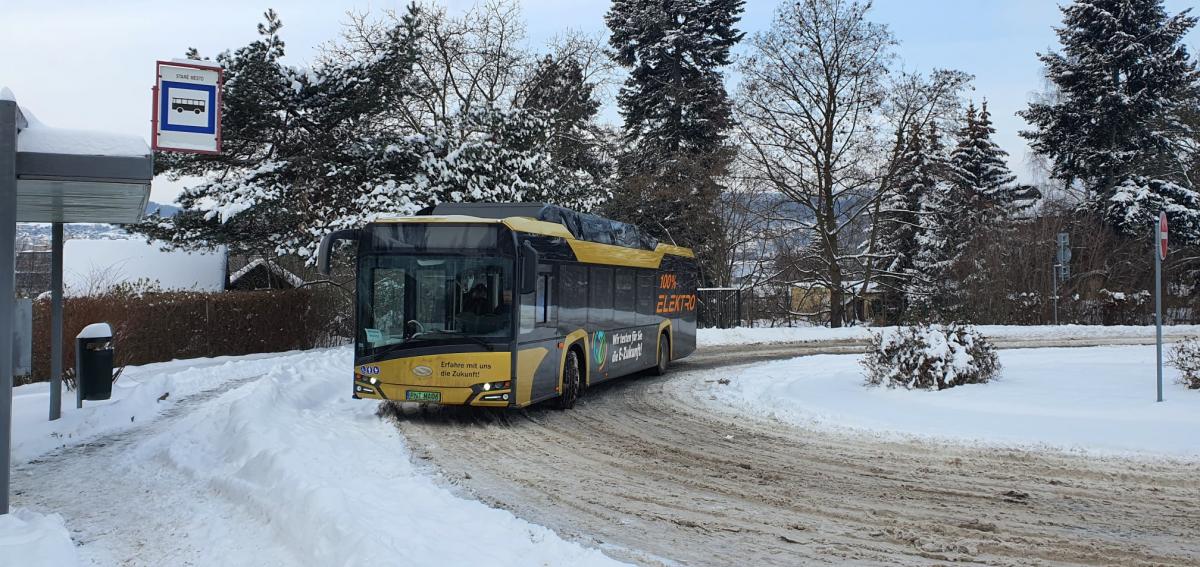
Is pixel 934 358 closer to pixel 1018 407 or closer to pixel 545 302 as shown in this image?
pixel 1018 407

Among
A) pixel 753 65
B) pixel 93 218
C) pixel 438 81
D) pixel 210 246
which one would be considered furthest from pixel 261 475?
pixel 438 81

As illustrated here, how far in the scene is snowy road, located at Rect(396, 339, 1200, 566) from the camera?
6.08 meters

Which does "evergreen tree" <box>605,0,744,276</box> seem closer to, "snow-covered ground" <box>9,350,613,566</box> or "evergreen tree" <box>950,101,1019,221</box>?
"evergreen tree" <box>950,101,1019,221</box>

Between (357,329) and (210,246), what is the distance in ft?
51.9

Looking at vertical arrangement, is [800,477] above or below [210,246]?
below

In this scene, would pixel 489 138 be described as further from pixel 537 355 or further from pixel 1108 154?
pixel 1108 154

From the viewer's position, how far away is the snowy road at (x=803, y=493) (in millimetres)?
6078

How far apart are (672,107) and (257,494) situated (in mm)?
31993

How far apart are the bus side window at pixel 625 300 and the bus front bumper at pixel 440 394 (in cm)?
409

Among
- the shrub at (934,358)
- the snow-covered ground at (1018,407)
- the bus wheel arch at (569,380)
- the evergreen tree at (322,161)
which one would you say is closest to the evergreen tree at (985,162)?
the evergreen tree at (322,161)

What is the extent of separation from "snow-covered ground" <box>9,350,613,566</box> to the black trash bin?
21cm

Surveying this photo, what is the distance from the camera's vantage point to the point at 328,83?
25.2 meters

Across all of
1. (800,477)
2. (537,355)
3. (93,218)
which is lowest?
(800,477)

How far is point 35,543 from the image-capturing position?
18.3 feet
